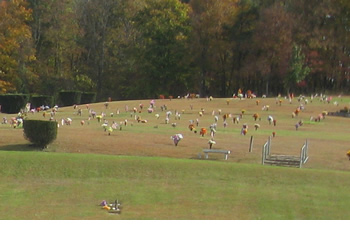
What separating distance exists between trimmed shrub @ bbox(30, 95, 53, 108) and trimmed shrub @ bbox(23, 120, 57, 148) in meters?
29.3

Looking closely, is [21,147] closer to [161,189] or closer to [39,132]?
[39,132]

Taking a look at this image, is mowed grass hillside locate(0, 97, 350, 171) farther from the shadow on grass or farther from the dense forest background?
the dense forest background

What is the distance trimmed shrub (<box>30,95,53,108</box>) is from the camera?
53.8 metres

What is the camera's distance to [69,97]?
5791cm

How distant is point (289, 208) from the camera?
1506cm

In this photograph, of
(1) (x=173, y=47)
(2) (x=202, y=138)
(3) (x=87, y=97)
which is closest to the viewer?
(2) (x=202, y=138)

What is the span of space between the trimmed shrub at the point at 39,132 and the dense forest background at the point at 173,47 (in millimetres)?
33041

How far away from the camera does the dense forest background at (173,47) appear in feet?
193

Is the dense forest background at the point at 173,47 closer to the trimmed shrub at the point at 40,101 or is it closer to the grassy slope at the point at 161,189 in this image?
the trimmed shrub at the point at 40,101

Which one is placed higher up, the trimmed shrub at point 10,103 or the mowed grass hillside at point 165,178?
the trimmed shrub at point 10,103

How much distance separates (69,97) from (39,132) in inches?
1320

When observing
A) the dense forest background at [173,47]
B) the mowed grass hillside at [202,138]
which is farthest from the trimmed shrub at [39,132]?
the dense forest background at [173,47]

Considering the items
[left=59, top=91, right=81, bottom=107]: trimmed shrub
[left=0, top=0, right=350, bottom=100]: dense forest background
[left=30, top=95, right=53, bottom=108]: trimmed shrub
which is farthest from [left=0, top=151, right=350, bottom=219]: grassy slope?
[left=59, top=91, right=81, bottom=107]: trimmed shrub

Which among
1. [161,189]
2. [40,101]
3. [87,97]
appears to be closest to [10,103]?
[40,101]
